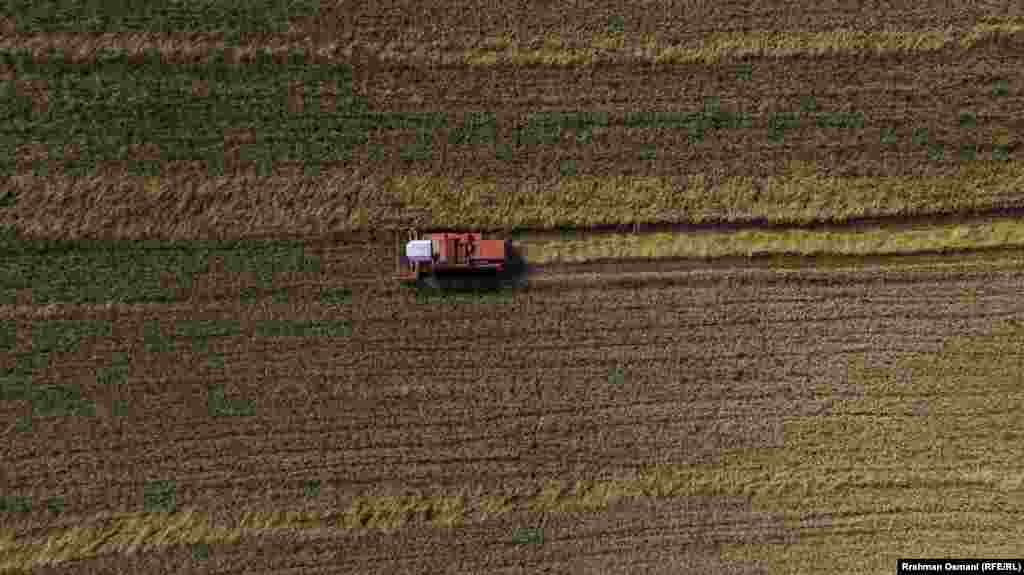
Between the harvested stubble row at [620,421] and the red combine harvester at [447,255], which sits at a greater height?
the red combine harvester at [447,255]

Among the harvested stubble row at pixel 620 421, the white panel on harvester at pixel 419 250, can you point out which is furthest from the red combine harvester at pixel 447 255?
the harvested stubble row at pixel 620 421

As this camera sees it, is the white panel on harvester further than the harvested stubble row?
No

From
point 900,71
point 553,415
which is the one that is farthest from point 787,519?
point 900,71

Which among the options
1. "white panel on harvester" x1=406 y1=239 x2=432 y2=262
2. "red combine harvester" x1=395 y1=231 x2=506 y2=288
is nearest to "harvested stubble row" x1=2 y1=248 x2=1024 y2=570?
"red combine harvester" x1=395 y1=231 x2=506 y2=288

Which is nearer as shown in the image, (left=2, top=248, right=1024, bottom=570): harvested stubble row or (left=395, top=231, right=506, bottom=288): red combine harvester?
(left=395, top=231, right=506, bottom=288): red combine harvester

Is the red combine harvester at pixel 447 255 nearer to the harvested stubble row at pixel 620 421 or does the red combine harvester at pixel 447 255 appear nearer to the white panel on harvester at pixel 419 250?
the white panel on harvester at pixel 419 250

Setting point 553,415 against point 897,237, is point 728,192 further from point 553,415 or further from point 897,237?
point 553,415

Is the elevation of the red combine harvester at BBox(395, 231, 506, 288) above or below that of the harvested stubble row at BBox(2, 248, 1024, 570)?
above

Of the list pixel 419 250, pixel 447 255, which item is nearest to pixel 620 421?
pixel 447 255

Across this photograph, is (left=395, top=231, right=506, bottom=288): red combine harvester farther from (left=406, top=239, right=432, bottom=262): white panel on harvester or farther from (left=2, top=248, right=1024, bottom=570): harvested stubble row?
(left=2, top=248, right=1024, bottom=570): harvested stubble row
